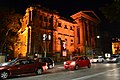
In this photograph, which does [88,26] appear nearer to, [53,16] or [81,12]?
[81,12]

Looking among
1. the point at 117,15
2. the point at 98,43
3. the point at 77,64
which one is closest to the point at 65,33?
the point at 98,43

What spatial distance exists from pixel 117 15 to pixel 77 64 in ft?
66.4

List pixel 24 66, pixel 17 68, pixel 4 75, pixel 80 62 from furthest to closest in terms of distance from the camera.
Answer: pixel 80 62 < pixel 24 66 < pixel 17 68 < pixel 4 75

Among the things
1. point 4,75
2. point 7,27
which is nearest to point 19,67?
point 4,75

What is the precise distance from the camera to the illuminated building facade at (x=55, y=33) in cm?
5788

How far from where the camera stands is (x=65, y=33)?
70.7 metres

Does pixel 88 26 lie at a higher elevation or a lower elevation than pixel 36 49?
higher

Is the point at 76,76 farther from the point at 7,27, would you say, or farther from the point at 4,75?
the point at 7,27

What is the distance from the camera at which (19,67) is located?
2209 centimetres

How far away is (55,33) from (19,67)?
141 ft

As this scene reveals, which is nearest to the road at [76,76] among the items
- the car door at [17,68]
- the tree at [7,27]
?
the car door at [17,68]

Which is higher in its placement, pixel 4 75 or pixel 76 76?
pixel 4 75

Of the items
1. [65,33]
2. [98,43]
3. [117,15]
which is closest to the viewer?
[117,15]

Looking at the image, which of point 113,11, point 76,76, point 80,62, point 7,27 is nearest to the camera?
point 113,11
